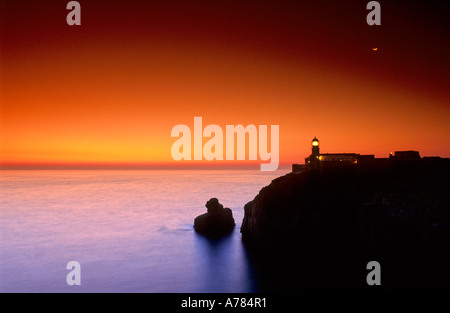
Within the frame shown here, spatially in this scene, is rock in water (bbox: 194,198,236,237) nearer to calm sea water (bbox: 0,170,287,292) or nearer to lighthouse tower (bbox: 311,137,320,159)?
calm sea water (bbox: 0,170,287,292)

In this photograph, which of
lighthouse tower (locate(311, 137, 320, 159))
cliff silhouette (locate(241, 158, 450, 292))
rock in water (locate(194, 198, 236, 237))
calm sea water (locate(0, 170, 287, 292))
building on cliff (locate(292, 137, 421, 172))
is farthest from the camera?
rock in water (locate(194, 198, 236, 237))

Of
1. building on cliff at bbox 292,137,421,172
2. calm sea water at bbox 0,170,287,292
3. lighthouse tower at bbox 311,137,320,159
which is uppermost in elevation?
lighthouse tower at bbox 311,137,320,159

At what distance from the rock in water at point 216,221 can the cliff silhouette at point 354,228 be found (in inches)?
161

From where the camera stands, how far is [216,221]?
139ft

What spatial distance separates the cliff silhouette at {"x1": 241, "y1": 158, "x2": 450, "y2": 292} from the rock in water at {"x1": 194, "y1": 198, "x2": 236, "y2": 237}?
161 inches

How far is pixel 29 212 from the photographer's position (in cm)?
6856

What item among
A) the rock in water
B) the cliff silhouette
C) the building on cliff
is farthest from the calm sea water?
the building on cliff

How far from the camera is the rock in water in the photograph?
41.7 metres

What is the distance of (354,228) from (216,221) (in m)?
17.2

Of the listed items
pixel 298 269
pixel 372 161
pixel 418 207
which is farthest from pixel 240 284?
pixel 372 161

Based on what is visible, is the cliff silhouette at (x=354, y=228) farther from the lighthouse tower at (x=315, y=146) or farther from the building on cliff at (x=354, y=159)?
the lighthouse tower at (x=315, y=146)

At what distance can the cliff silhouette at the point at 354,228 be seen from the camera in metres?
24.8

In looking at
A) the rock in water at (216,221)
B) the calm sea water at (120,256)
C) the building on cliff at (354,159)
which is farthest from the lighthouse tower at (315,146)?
the rock in water at (216,221)
